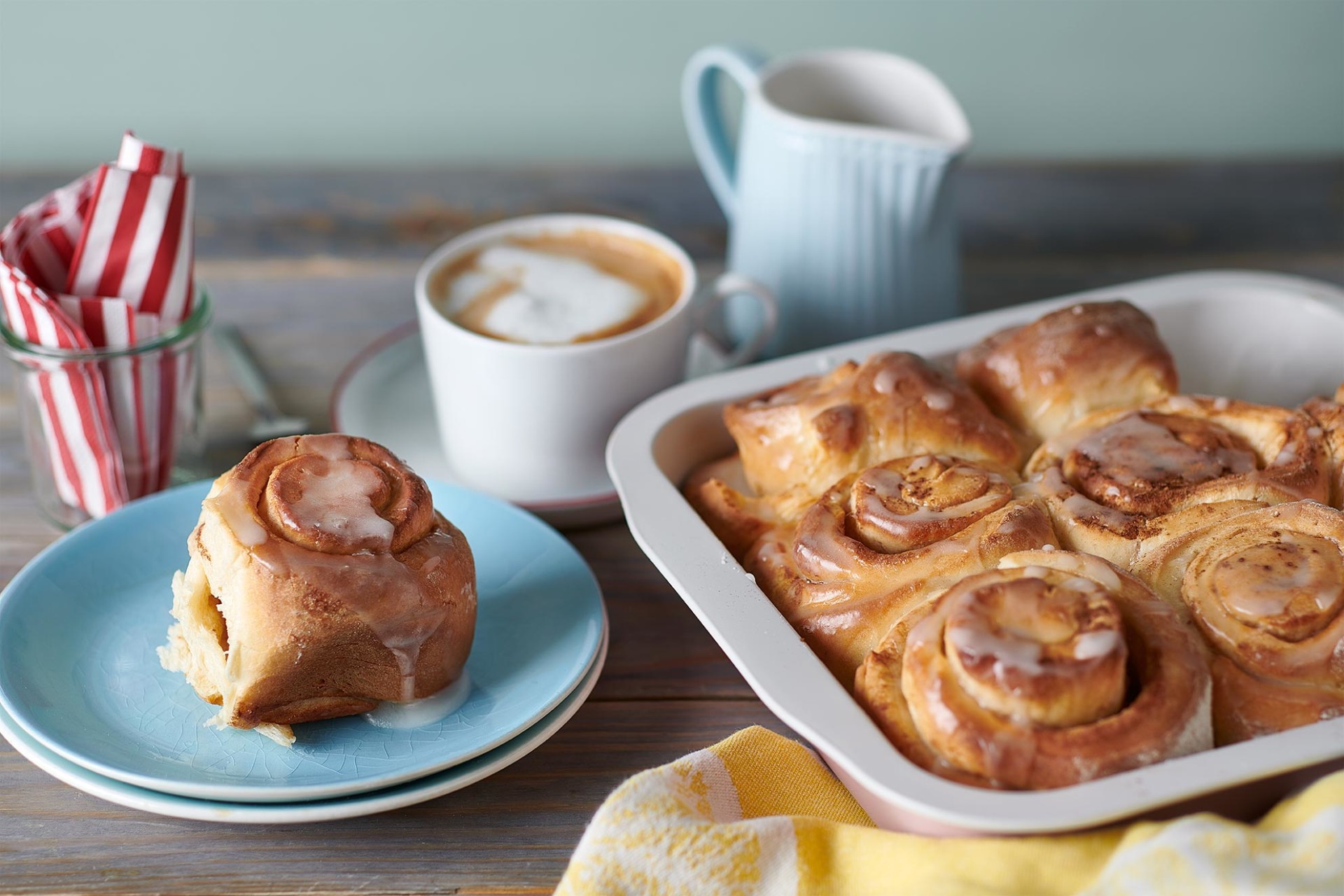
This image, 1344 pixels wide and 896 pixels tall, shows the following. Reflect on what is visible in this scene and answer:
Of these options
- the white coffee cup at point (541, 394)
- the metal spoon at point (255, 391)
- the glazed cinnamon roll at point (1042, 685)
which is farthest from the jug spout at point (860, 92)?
the glazed cinnamon roll at point (1042, 685)

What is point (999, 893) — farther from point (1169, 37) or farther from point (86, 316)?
point (1169, 37)

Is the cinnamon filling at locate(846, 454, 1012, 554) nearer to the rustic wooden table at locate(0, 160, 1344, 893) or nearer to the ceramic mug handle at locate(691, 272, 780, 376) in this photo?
the rustic wooden table at locate(0, 160, 1344, 893)

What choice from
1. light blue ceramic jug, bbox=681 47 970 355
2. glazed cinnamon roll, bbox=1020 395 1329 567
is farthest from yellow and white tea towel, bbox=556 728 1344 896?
light blue ceramic jug, bbox=681 47 970 355

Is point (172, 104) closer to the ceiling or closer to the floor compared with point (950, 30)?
closer to the floor

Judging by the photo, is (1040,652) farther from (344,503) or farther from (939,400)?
(344,503)

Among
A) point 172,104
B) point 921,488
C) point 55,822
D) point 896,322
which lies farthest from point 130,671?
point 172,104

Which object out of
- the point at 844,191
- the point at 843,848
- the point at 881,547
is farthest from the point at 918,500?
the point at 844,191
